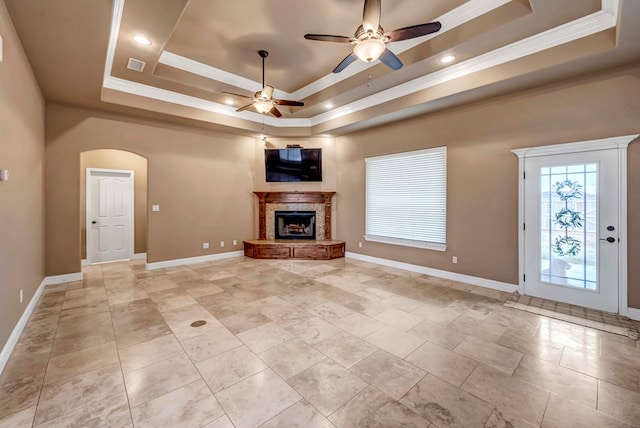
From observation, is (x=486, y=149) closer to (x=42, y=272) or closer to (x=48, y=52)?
(x=48, y=52)

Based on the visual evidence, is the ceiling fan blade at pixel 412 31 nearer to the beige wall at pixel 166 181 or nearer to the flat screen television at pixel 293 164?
the flat screen television at pixel 293 164

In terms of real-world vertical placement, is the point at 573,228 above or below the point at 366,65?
below

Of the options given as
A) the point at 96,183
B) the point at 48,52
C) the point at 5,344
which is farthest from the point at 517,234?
the point at 96,183

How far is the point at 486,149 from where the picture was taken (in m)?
4.63

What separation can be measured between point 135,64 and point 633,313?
295 inches

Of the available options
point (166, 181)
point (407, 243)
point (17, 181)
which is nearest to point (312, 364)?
point (17, 181)

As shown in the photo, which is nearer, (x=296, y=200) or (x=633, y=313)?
(x=633, y=313)

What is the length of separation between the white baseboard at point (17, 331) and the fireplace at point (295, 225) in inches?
181

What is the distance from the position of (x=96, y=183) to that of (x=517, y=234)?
28.5 feet

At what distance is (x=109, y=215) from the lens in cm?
688

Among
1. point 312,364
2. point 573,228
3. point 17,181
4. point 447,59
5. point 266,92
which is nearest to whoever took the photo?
point 312,364

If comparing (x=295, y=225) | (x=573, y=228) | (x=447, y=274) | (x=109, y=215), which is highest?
(x=109, y=215)

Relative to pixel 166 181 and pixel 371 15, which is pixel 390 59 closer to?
Result: pixel 371 15

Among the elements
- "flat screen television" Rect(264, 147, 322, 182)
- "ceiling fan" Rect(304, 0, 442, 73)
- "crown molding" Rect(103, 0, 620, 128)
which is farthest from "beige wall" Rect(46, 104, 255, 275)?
"ceiling fan" Rect(304, 0, 442, 73)
